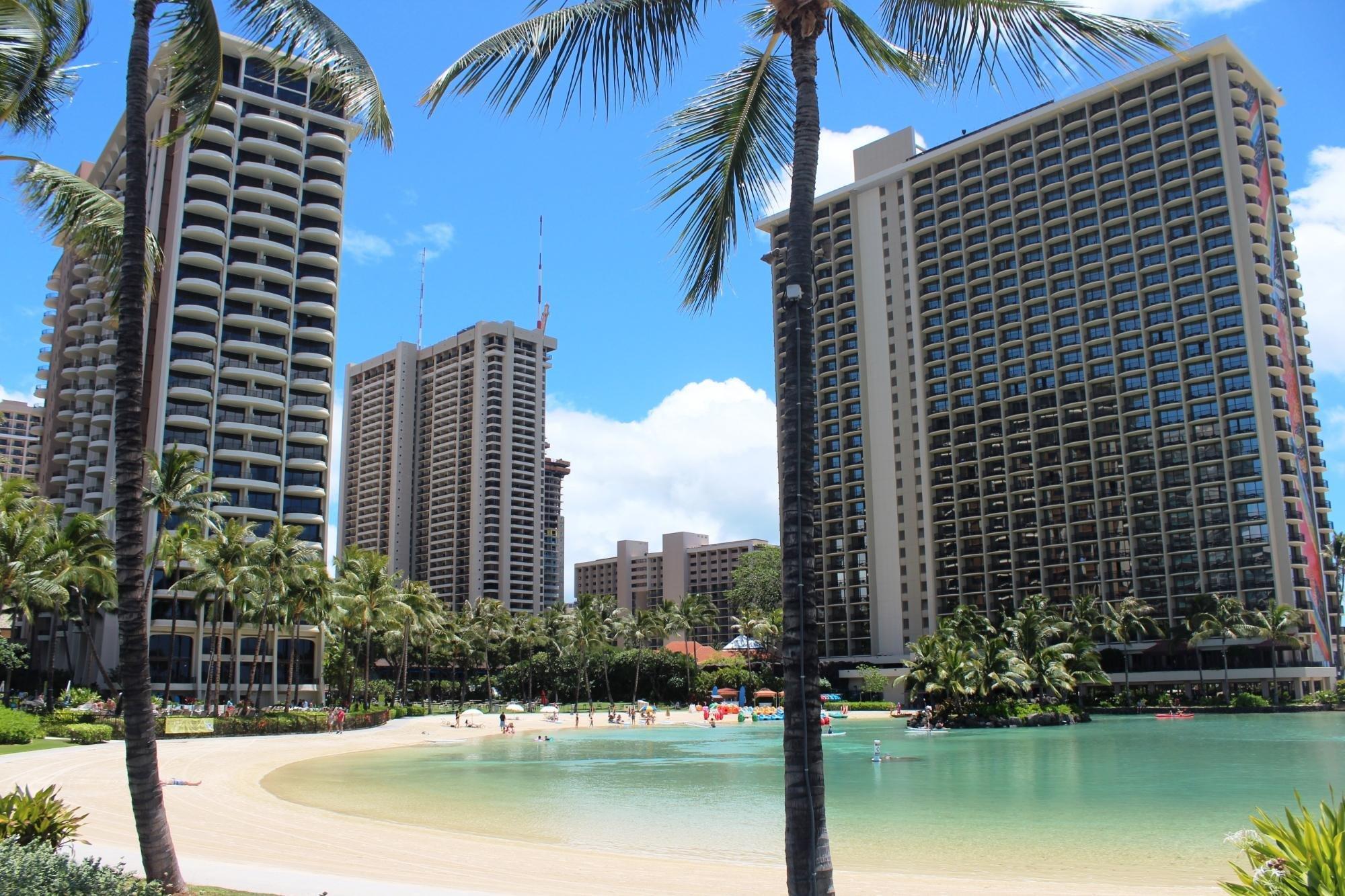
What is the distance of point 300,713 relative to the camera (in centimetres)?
5538

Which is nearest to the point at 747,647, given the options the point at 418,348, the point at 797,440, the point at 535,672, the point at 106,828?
the point at 535,672

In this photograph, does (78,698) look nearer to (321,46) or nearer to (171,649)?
(171,649)

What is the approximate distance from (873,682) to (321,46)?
305ft

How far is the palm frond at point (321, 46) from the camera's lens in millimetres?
10539

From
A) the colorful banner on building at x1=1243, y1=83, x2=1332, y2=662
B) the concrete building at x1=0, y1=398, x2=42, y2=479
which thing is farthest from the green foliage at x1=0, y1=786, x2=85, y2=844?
the concrete building at x1=0, y1=398, x2=42, y2=479

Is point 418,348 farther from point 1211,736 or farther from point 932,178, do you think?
point 1211,736

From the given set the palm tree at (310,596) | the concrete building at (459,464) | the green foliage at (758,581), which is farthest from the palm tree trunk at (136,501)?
the concrete building at (459,464)

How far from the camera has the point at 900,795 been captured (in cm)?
3050

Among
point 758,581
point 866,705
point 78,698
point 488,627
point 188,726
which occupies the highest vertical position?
point 758,581

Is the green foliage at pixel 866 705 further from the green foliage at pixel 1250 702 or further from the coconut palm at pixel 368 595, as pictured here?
the coconut palm at pixel 368 595

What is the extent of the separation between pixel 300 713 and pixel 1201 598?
77.1m

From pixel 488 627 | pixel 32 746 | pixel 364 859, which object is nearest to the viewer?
pixel 364 859

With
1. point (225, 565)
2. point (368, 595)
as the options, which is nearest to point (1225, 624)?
point (368, 595)

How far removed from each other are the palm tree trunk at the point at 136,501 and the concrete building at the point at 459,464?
153 meters
